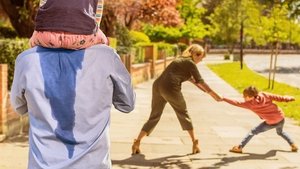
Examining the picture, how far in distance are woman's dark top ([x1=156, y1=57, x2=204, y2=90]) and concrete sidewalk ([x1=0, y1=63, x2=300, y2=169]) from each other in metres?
1.02

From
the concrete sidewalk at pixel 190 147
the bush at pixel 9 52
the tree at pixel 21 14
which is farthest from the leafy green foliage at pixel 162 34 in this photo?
the bush at pixel 9 52

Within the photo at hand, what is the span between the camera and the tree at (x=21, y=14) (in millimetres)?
16328

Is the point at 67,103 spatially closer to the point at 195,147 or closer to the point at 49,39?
the point at 49,39

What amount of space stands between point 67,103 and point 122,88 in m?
0.28

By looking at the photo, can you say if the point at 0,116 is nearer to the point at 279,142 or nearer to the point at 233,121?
the point at 279,142

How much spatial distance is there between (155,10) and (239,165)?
16.7 metres

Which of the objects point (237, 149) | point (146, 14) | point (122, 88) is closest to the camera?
point (122, 88)

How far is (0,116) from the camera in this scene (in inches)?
320

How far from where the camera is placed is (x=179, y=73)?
7.34 m

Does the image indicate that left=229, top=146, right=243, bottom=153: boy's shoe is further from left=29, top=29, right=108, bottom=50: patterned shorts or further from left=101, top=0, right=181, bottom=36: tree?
left=101, top=0, right=181, bottom=36: tree

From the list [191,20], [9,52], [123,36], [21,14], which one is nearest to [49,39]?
[9,52]

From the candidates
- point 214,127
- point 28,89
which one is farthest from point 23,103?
point 214,127

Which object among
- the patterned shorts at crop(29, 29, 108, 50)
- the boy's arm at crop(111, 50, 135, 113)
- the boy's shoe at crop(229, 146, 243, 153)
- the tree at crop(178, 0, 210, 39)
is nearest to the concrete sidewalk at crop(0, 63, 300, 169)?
the boy's shoe at crop(229, 146, 243, 153)

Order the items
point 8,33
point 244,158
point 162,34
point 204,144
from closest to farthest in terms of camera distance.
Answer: point 244,158 → point 204,144 → point 8,33 → point 162,34
